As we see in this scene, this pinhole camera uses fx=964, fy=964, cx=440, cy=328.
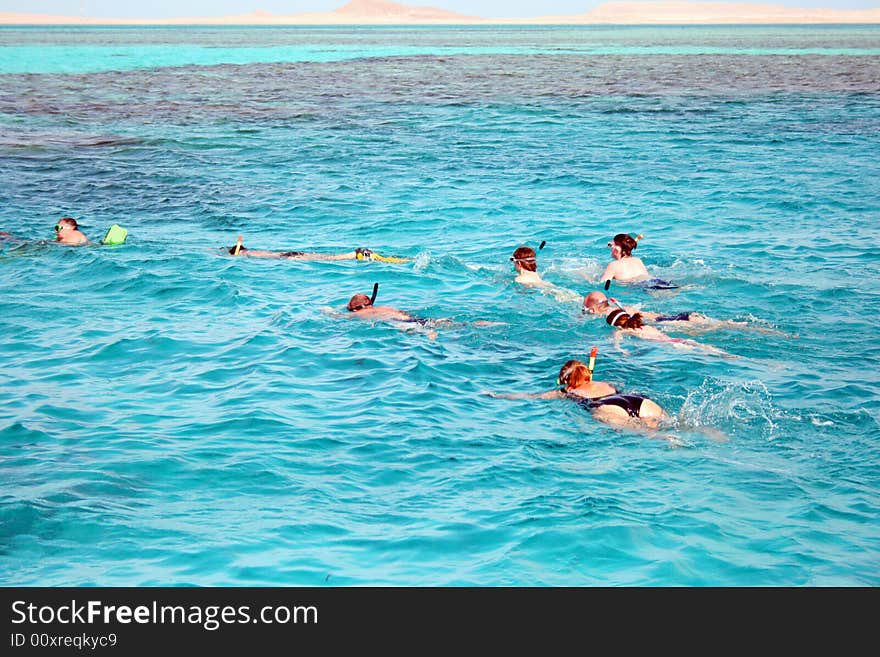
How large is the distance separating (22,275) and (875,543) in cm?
1412

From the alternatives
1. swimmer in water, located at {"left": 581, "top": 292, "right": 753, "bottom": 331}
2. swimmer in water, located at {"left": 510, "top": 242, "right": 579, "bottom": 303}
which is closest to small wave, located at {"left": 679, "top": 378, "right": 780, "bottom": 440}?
swimmer in water, located at {"left": 581, "top": 292, "right": 753, "bottom": 331}

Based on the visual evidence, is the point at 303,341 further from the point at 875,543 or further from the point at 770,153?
the point at 770,153

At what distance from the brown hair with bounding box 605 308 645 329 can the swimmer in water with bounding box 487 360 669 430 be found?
1923mm

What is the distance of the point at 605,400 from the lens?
A: 10.4m

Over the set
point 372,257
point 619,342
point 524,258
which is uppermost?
point 372,257

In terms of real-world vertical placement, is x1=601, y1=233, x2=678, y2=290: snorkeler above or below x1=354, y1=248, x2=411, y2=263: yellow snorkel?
below

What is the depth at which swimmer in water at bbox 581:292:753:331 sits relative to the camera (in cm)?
1332

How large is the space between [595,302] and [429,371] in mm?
2951

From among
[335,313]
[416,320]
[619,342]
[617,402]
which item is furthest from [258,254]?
[617,402]

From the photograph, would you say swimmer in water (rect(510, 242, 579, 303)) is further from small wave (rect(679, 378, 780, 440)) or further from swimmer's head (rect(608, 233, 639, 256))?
small wave (rect(679, 378, 780, 440))

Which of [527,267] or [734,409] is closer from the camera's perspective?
[734,409]

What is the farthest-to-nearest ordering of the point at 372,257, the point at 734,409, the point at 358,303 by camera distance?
the point at 372,257, the point at 358,303, the point at 734,409

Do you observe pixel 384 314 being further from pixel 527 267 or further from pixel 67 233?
pixel 67 233
